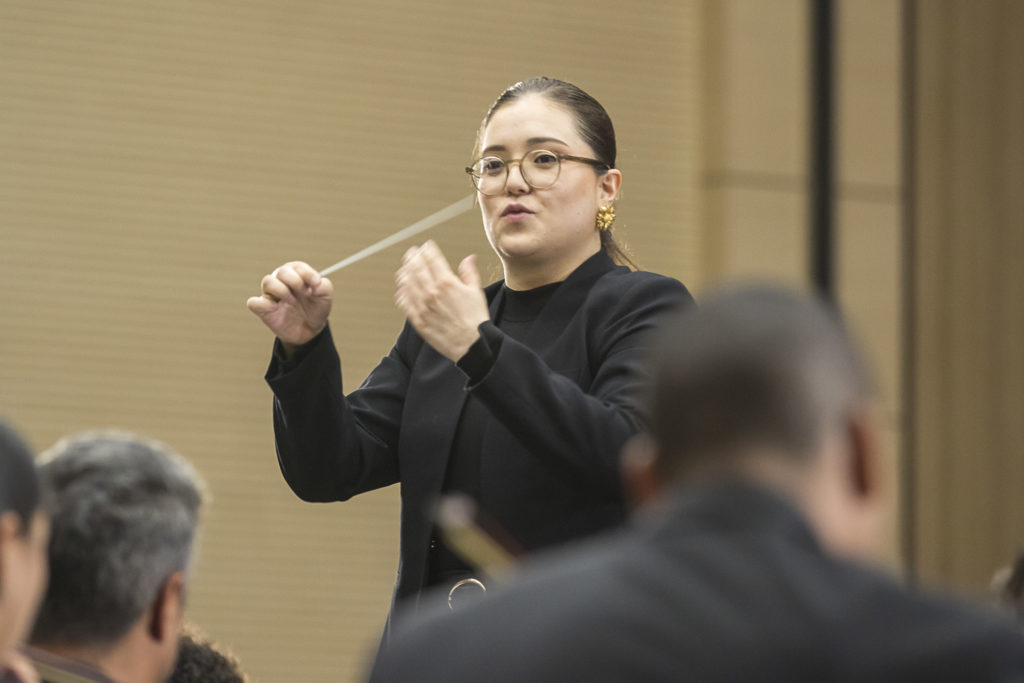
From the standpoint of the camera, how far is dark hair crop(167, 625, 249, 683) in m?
1.56

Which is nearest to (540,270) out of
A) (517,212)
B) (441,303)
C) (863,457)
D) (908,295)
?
(517,212)

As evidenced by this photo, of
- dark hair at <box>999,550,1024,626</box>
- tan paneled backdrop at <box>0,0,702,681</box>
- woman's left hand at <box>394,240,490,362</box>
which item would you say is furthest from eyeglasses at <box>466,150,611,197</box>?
tan paneled backdrop at <box>0,0,702,681</box>

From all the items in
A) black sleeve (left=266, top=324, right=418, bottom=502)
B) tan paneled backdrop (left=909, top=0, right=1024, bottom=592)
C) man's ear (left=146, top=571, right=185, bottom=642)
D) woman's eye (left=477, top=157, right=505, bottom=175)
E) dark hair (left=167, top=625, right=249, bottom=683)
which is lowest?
tan paneled backdrop (left=909, top=0, right=1024, bottom=592)

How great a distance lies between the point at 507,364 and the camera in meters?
1.82

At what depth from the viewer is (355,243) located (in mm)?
4676

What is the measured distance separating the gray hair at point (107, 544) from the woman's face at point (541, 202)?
0.95 metres

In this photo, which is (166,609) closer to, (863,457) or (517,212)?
(863,457)

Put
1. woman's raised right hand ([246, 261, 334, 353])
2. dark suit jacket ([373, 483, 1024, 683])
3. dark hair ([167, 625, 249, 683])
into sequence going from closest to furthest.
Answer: dark suit jacket ([373, 483, 1024, 683]) → dark hair ([167, 625, 249, 683]) → woman's raised right hand ([246, 261, 334, 353])

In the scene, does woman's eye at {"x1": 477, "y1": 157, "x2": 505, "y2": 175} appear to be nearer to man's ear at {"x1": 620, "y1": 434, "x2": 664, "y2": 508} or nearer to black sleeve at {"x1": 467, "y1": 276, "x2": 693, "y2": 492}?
black sleeve at {"x1": 467, "y1": 276, "x2": 693, "y2": 492}

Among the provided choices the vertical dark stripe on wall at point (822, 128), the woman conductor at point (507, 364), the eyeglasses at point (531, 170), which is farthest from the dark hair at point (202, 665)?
the vertical dark stripe on wall at point (822, 128)

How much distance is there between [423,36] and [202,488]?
364 cm

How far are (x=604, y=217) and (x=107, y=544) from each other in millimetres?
1145

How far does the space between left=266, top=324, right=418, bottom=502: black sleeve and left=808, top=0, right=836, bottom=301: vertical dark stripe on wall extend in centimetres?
272

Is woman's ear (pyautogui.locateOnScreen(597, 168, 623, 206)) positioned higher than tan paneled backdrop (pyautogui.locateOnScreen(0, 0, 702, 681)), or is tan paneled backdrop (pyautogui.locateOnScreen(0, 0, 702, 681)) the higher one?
woman's ear (pyautogui.locateOnScreen(597, 168, 623, 206))
